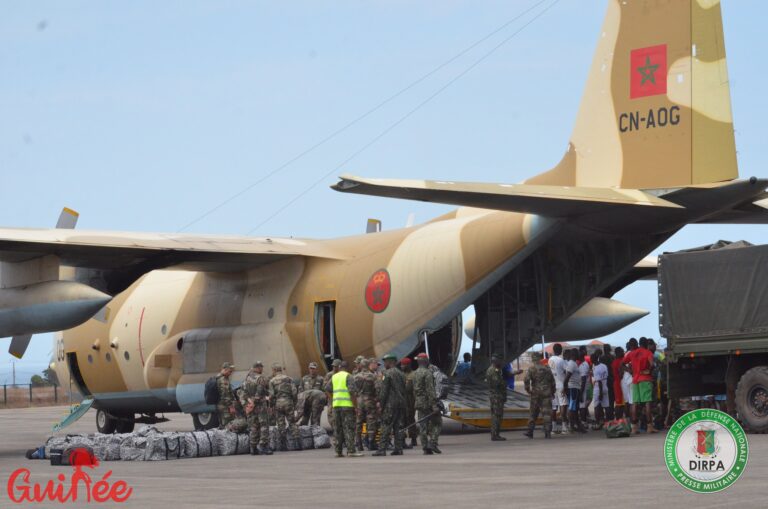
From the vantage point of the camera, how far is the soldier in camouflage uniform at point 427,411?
17828 millimetres

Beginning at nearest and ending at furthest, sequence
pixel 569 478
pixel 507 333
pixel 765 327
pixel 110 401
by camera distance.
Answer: pixel 569 478
pixel 765 327
pixel 507 333
pixel 110 401

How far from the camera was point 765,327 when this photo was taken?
59.8 feet

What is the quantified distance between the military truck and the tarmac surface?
1023 mm

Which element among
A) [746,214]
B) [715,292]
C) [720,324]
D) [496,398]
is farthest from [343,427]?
[746,214]

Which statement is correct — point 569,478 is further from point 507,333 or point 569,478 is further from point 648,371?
point 507,333

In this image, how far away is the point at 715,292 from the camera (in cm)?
1898

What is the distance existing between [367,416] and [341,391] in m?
0.81

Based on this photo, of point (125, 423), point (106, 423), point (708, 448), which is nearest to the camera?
point (708, 448)

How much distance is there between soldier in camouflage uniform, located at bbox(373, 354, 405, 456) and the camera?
1811cm

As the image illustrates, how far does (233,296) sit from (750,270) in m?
11.5

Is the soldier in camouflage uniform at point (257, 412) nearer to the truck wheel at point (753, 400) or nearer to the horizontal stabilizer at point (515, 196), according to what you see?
the horizontal stabilizer at point (515, 196)

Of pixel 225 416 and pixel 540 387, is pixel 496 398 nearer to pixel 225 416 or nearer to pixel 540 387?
pixel 540 387

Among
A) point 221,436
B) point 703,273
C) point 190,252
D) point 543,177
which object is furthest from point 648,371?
point 190,252

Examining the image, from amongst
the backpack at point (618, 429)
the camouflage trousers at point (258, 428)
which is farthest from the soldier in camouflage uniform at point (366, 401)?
the backpack at point (618, 429)
